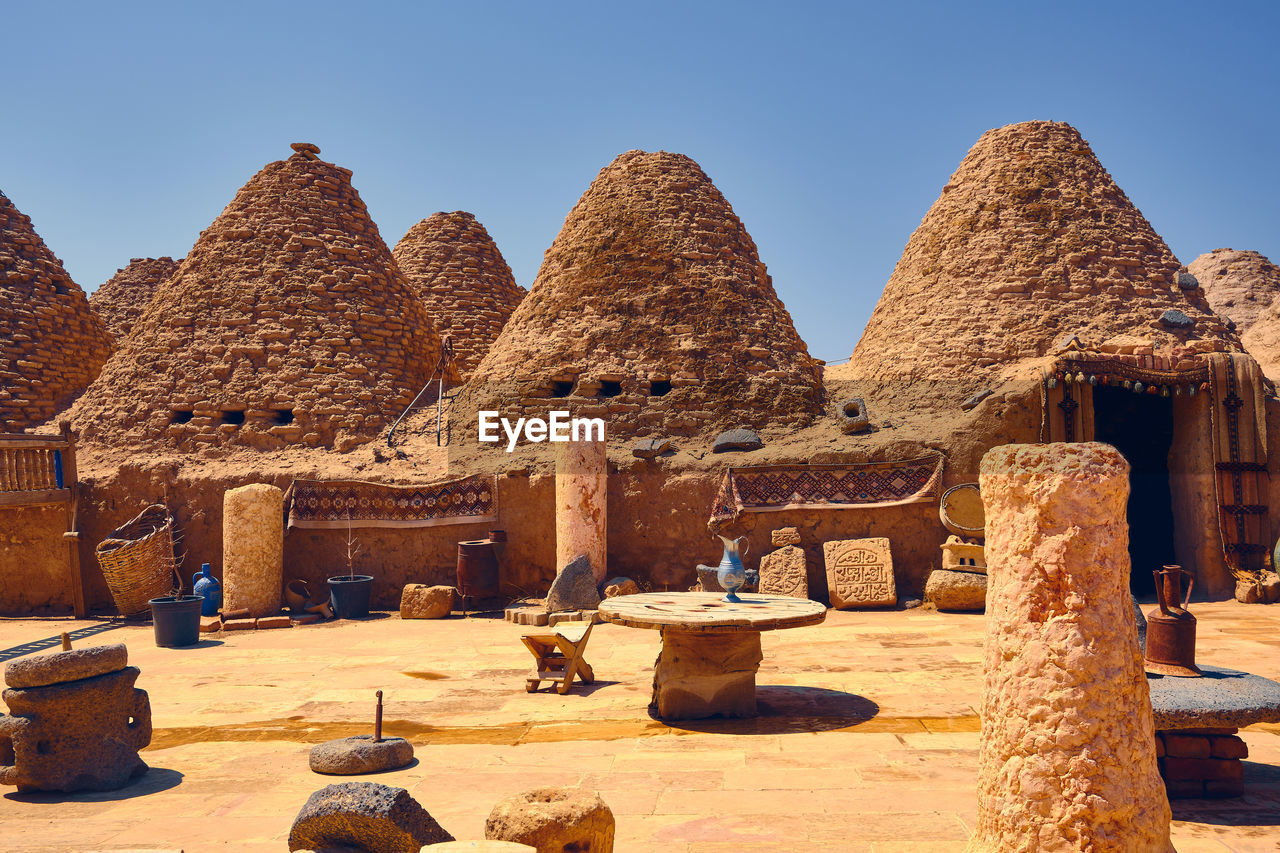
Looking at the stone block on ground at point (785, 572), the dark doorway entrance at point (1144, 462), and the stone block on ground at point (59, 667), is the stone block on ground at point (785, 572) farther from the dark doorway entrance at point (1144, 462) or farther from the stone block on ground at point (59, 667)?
the stone block on ground at point (59, 667)

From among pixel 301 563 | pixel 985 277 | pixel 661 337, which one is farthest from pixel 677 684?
pixel 985 277

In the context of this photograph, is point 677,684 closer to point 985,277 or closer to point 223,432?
point 223,432

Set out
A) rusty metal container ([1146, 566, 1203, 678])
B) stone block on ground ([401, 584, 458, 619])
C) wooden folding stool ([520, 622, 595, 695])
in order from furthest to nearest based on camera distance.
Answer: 1. stone block on ground ([401, 584, 458, 619])
2. wooden folding stool ([520, 622, 595, 695])
3. rusty metal container ([1146, 566, 1203, 678])

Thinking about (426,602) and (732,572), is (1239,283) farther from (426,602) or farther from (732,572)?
(732,572)

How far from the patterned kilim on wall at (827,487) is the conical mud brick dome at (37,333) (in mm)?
13167

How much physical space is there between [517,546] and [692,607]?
5770 millimetres

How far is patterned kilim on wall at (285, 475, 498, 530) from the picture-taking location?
1195 centimetres

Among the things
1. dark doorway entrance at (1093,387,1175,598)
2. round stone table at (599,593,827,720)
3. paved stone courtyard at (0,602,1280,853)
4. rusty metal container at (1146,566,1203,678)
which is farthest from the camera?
dark doorway entrance at (1093,387,1175,598)

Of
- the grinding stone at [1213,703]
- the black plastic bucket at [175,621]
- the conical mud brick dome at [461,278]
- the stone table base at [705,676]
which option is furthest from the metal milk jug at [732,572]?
the conical mud brick dome at [461,278]

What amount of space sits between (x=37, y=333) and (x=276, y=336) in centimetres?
608

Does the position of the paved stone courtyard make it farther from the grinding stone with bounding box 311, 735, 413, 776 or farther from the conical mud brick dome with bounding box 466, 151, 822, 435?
the conical mud brick dome with bounding box 466, 151, 822, 435

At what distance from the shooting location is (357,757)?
5055 millimetres

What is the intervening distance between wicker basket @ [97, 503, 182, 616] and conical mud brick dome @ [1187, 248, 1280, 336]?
27512mm

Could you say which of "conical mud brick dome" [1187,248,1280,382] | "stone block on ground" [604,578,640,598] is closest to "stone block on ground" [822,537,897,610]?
"stone block on ground" [604,578,640,598]
